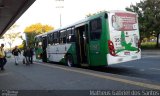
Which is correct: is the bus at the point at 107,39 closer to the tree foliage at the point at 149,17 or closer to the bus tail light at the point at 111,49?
the bus tail light at the point at 111,49

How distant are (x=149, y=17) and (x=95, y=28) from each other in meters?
34.4

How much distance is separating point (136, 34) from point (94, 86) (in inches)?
302

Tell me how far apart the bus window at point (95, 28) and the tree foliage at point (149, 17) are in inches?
1312

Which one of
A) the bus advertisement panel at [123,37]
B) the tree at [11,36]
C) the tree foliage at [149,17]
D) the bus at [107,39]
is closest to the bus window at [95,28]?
the bus at [107,39]

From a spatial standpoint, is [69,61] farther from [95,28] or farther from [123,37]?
[123,37]

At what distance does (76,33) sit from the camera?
19.7 meters

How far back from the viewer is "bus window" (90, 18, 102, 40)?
16.6m

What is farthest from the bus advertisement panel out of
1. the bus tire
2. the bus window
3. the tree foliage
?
the tree foliage

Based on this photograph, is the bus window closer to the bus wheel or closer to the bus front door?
the bus front door

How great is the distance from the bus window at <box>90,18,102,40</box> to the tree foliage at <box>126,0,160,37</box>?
109 ft

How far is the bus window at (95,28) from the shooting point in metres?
16.6

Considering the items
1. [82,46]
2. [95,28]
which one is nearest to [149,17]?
[82,46]

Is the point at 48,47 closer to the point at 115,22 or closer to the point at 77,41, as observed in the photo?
the point at 77,41

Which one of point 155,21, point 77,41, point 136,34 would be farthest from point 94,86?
point 155,21
